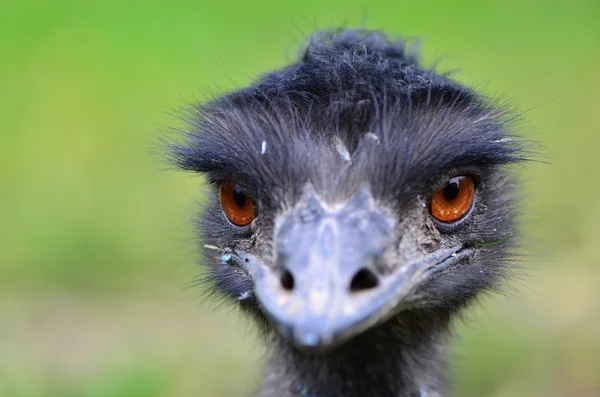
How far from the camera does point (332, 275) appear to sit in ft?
7.01

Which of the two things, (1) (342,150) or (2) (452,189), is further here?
(2) (452,189)

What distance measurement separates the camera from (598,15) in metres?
9.04

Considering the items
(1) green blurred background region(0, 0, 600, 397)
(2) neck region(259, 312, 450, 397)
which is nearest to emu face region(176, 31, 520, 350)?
(2) neck region(259, 312, 450, 397)

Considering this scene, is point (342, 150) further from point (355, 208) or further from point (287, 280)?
point (287, 280)

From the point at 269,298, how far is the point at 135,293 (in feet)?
10.5

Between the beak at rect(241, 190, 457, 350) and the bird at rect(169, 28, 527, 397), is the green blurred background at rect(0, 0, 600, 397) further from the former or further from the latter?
the beak at rect(241, 190, 457, 350)

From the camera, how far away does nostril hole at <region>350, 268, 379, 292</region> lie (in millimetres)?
2213

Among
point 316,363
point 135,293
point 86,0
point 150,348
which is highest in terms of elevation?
point 86,0

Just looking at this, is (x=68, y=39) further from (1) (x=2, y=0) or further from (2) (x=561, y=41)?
(2) (x=561, y=41)

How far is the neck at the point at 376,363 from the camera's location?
9.16 feet

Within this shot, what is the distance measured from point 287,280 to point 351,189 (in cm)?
32

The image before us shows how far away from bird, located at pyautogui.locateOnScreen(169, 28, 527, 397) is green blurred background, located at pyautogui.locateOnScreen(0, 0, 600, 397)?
45 cm

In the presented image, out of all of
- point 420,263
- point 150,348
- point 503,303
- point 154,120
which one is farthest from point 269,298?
point 154,120

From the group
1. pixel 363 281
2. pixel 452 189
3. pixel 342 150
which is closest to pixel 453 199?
pixel 452 189
